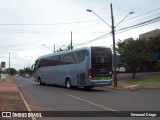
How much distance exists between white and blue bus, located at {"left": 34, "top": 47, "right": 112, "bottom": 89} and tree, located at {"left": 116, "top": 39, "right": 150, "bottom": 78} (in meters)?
17.3

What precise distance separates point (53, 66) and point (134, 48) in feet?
56.7

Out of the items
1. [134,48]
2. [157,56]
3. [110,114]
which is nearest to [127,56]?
[134,48]

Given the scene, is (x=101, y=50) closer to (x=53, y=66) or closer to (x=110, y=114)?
(x=53, y=66)

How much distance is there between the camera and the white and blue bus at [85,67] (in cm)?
2928

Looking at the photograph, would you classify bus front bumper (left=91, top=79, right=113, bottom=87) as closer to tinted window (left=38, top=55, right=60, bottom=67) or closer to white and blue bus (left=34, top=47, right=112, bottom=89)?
white and blue bus (left=34, top=47, right=112, bottom=89)

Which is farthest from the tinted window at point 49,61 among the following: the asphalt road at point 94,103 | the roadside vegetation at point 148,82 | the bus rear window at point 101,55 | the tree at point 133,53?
the tree at point 133,53

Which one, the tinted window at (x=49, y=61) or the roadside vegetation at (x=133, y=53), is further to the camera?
the roadside vegetation at (x=133, y=53)

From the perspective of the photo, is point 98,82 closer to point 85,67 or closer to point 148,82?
point 85,67

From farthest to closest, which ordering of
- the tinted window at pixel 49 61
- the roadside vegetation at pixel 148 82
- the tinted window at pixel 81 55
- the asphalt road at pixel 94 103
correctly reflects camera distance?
the tinted window at pixel 49 61 < the roadside vegetation at pixel 148 82 < the tinted window at pixel 81 55 < the asphalt road at pixel 94 103

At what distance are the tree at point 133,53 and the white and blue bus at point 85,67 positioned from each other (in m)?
17.3

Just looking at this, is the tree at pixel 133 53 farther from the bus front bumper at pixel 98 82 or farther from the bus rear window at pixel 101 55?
the bus front bumper at pixel 98 82

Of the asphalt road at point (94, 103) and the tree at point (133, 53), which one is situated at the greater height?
the tree at point (133, 53)

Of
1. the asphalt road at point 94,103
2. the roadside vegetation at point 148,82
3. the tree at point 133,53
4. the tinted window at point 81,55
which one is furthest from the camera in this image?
the tree at point 133,53

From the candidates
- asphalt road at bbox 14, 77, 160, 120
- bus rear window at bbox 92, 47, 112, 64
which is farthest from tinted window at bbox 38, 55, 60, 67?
asphalt road at bbox 14, 77, 160, 120
